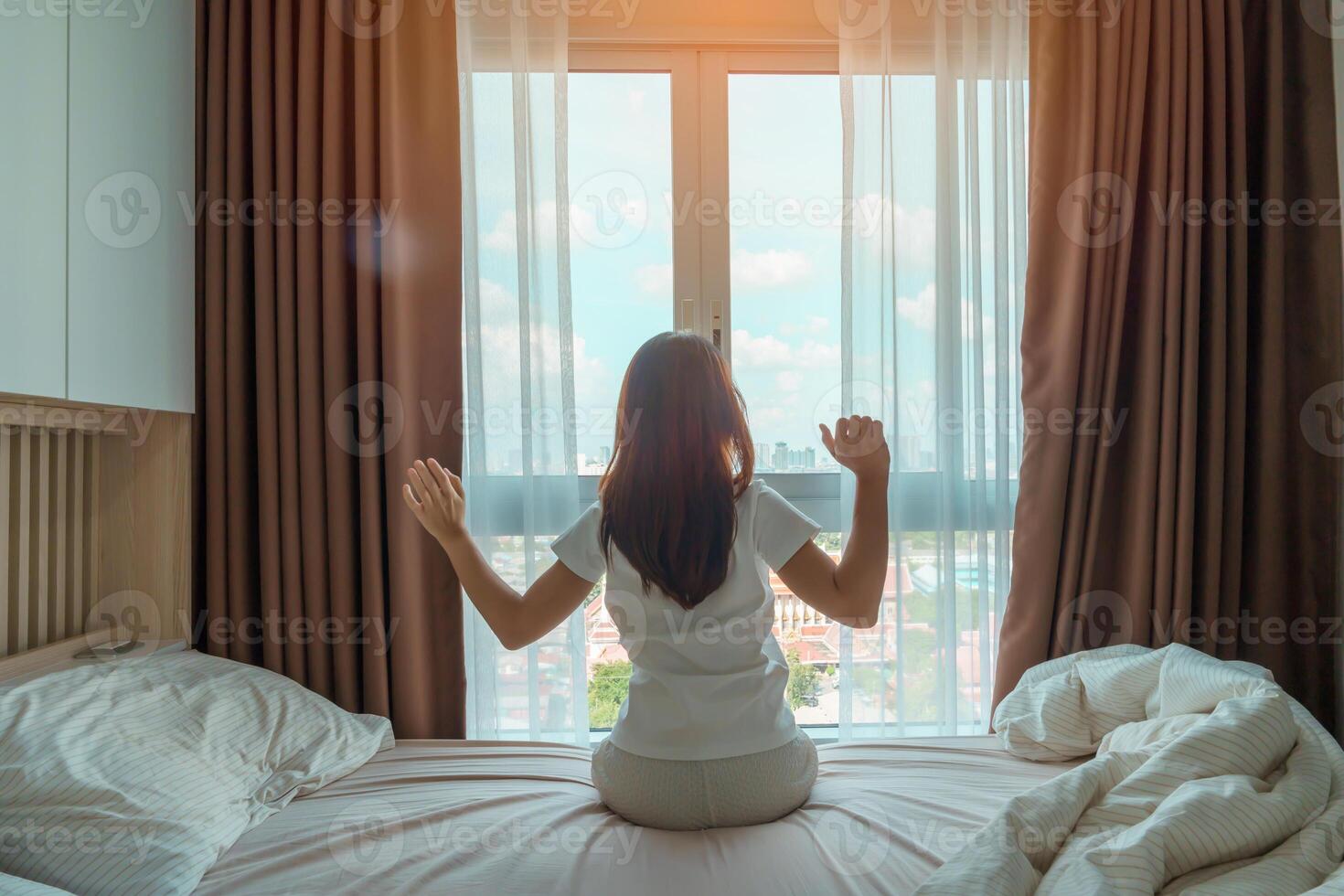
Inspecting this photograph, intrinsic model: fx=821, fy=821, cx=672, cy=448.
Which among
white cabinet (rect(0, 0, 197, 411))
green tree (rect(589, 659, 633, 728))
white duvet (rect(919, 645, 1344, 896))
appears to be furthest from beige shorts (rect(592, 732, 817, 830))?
white cabinet (rect(0, 0, 197, 411))

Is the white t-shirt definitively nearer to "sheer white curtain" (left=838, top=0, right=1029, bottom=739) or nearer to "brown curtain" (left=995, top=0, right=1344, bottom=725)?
"sheer white curtain" (left=838, top=0, right=1029, bottom=739)

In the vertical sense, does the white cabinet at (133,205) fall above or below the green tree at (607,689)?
above

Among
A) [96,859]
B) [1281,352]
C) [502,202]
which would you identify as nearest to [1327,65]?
[1281,352]

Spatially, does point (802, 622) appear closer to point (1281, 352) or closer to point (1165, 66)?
point (1281, 352)

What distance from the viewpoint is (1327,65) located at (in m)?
1.90

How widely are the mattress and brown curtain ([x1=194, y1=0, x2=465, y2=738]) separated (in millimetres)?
405

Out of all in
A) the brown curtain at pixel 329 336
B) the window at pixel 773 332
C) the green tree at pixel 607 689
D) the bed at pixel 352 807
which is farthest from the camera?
the green tree at pixel 607 689

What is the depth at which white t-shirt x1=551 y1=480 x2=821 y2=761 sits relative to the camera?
1320 millimetres

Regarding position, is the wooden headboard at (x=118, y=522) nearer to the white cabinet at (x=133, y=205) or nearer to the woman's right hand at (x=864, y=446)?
the white cabinet at (x=133, y=205)

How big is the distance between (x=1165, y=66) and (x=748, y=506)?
149cm

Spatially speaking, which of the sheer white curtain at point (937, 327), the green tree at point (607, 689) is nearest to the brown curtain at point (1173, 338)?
the sheer white curtain at point (937, 327)

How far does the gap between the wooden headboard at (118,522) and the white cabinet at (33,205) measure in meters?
0.36

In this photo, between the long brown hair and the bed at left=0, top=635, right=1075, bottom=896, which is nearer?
the bed at left=0, top=635, right=1075, bottom=896

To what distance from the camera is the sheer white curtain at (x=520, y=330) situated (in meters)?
1.93
